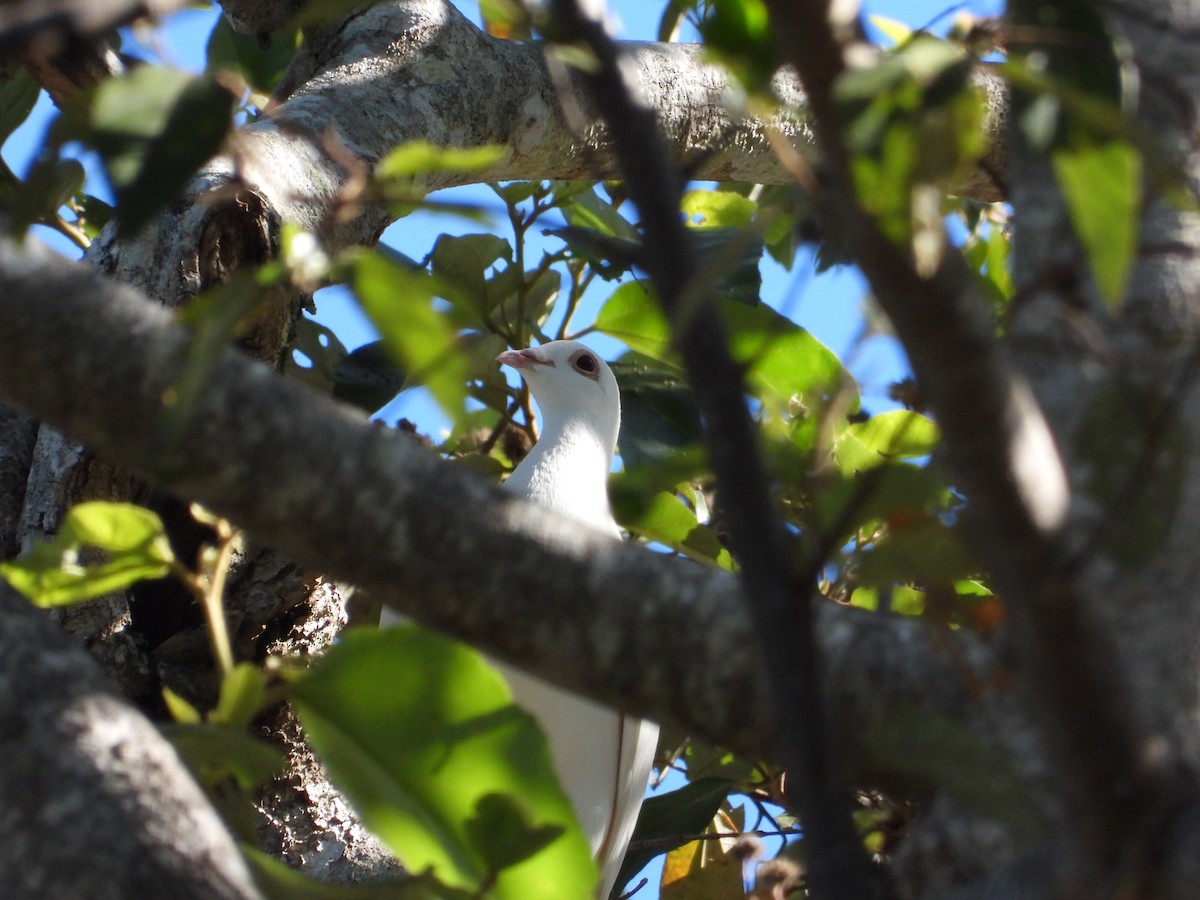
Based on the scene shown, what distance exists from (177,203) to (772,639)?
4.63 ft

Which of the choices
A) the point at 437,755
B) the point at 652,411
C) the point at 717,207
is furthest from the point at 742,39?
the point at 717,207

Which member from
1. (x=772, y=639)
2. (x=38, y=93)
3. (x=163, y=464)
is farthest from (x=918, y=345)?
(x=38, y=93)

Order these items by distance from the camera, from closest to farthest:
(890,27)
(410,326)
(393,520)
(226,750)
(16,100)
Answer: (410,326) → (393,520) → (226,750) → (890,27) → (16,100)

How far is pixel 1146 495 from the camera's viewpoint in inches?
25.2

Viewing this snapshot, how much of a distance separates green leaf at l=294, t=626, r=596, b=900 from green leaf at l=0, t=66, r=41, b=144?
177 cm

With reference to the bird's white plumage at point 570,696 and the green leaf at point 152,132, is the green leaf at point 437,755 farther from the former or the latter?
the bird's white plumage at point 570,696

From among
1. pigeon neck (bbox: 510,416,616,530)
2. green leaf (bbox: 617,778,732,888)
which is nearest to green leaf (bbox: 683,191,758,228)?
pigeon neck (bbox: 510,416,616,530)

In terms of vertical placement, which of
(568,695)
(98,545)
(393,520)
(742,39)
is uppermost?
(742,39)

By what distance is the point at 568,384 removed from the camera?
9.03 ft

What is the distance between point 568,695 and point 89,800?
134cm

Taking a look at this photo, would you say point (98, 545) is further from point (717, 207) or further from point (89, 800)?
point (717, 207)

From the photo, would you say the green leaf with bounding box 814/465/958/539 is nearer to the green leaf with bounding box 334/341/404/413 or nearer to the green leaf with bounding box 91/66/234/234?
the green leaf with bounding box 91/66/234/234

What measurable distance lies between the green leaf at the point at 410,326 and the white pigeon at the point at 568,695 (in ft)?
4.77

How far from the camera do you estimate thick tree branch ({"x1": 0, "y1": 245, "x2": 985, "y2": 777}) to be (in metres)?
0.74
